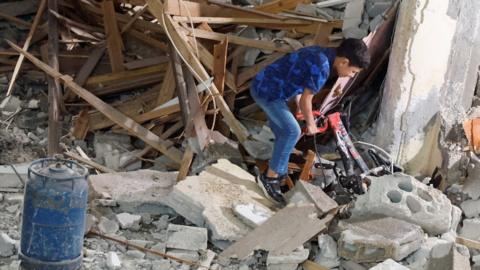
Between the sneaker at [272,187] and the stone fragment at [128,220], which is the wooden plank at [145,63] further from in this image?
the stone fragment at [128,220]

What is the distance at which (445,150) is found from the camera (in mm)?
6730

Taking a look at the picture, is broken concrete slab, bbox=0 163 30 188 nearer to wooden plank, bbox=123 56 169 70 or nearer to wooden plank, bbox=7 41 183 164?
wooden plank, bbox=7 41 183 164

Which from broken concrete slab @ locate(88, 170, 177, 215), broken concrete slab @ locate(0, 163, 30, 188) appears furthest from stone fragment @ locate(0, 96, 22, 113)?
broken concrete slab @ locate(88, 170, 177, 215)

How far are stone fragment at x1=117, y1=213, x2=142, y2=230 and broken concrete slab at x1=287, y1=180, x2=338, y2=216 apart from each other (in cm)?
124

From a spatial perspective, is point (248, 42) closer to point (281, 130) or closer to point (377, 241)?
point (281, 130)

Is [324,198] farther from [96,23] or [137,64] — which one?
[96,23]

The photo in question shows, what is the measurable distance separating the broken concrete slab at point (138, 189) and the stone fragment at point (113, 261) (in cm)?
77

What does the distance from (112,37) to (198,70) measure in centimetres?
168

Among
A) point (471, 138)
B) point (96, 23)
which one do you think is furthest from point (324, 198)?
point (96, 23)

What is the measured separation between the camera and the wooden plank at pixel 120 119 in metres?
7.14

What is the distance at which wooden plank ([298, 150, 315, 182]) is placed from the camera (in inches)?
251

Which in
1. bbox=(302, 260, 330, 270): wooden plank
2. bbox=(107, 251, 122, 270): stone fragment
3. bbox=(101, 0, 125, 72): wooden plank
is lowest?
bbox=(302, 260, 330, 270): wooden plank

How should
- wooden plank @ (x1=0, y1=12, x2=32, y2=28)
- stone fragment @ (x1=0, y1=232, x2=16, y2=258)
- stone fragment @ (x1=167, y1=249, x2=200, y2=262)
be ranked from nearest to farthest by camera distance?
stone fragment @ (x1=0, y1=232, x2=16, y2=258)
stone fragment @ (x1=167, y1=249, x2=200, y2=262)
wooden plank @ (x1=0, y1=12, x2=32, y2=28)

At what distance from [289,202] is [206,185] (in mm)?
711
